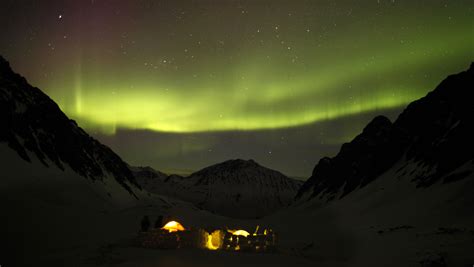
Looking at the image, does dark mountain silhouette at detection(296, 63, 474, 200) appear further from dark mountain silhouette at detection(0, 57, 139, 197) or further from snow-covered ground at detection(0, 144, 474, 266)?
dark mountain silhouette at detection(0, 57, 139, 197)

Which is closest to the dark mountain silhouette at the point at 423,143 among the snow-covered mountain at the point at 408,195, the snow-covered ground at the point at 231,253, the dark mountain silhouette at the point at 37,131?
the snow-covered mountain at the point at 408,195

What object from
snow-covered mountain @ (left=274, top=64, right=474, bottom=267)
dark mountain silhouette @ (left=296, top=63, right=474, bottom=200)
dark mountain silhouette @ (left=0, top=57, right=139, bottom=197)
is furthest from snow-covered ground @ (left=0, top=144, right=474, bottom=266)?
dark mountain silhouette @ (left=296, top=63, right=474, bottom=200)

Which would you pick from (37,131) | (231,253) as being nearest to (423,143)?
Answer: (231,253)

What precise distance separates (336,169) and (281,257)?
109m

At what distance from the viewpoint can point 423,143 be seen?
8406 cm

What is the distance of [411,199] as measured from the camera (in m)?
58.5

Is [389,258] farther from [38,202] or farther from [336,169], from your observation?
[336,169]

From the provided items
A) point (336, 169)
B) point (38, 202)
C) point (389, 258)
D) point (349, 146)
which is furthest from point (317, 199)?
point (389, 258)

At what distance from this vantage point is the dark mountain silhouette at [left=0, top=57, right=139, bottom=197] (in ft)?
225

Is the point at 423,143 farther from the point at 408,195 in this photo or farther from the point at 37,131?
the point at 37,131

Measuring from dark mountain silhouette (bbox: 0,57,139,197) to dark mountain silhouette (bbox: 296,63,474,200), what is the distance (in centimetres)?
6486

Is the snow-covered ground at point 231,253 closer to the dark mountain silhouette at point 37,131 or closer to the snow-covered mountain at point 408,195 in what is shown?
the snow-covered mountain at point 408,195

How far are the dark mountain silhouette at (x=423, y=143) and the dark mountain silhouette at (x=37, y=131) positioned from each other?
213 ft

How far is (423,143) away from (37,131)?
259ft
